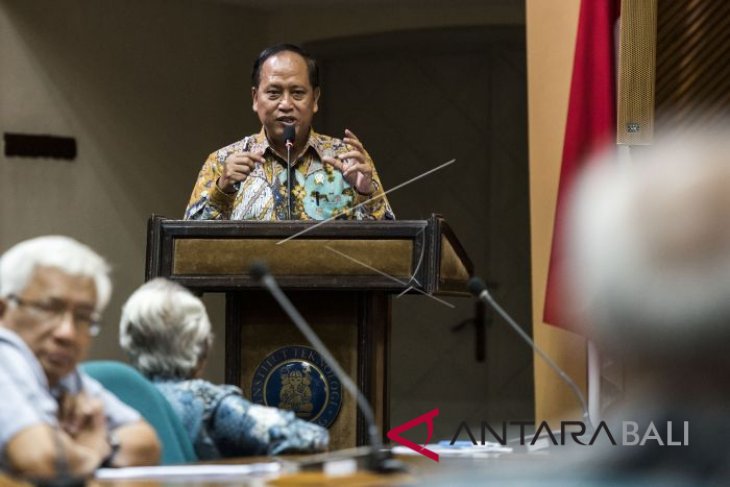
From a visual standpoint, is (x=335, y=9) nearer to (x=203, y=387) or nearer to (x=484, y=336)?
(x=484, y=336)

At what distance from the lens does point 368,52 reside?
344 inches

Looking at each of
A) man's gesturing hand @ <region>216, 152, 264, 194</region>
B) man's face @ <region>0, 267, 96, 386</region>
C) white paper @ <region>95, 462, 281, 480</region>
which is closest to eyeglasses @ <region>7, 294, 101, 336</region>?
man's face @ <region>0, 267, 96, 386</region>

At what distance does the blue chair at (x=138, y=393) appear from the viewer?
2436mm

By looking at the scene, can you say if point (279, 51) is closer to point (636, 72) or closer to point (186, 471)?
point (636, 72)

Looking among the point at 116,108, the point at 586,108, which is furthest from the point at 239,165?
the point at 116,108

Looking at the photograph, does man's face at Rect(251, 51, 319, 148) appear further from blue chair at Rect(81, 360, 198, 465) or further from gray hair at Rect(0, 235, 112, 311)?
gray hair at Rect(0, 235, 112, 311)

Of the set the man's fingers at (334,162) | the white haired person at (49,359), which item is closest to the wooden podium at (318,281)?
the man's fingers at (334,162)

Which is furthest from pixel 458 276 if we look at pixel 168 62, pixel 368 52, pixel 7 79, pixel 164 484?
pixel 368 52

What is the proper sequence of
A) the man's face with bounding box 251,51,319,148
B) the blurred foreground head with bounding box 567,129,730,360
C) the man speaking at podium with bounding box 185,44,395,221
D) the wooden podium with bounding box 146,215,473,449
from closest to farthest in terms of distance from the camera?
1. the blurred foreground head with bounding box 567,129,730,360
2. the wooden podium with bounding box 146,215,473,449
3. the man speaking at podium with bounding box 185,44,395,221
4. the man's face with bounding box 251,51,319,148

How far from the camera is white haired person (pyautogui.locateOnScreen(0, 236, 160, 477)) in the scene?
2.05 meters

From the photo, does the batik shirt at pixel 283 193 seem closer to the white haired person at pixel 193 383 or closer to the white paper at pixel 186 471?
the white haired person at pixel 193 383

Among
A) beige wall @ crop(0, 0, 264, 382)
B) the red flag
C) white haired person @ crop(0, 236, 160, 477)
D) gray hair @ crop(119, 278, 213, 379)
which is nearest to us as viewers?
white haired person @ crop(0, 236, 160, 477)

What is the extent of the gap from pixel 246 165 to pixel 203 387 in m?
1.21

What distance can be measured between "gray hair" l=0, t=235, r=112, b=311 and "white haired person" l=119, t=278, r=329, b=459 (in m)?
0.43
